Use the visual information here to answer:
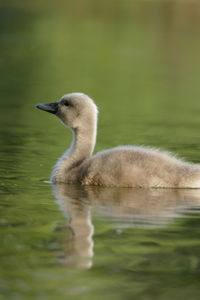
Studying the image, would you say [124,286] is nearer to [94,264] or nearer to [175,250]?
[94,264]

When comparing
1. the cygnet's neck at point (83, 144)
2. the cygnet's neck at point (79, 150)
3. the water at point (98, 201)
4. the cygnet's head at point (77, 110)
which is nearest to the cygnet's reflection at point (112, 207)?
the water at point (98, 201)

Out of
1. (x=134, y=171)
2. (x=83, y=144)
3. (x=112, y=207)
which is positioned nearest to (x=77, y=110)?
(x=83, y=144)

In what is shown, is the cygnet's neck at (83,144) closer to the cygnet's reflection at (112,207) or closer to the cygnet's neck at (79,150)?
the cygnet's neck at (79,150)

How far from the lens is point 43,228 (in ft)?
27.3

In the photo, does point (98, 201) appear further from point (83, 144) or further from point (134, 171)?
point (83, 144)

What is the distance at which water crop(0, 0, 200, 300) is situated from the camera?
22.5 ft

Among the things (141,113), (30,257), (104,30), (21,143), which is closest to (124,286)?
(30,257)

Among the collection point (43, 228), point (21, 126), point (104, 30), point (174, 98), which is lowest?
point (104, 30)

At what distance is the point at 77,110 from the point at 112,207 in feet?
7.19

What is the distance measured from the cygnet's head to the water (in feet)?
2.28

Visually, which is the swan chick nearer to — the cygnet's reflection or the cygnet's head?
the cygnet's reflection

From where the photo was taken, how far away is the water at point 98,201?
6863 millimetres

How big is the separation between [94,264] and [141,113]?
13543 millimetres

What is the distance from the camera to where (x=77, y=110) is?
11.3 metres
